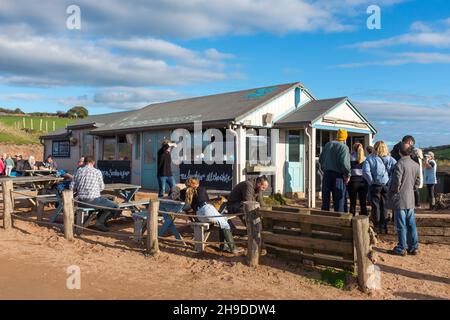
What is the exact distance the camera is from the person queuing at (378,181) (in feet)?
27.1

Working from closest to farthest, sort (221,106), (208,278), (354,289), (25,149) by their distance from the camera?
(354,289)
(208,278)
(221,106)
(25,149)

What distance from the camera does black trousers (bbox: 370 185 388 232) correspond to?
8289 mm

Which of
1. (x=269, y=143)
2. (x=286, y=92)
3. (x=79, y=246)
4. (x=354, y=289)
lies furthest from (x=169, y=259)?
(x=286, y=92)

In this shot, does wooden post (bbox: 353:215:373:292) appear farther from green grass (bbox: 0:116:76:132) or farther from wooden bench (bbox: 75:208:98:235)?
green grass (bbox: 0:116:76:132)

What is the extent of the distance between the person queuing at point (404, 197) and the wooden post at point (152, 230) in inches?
149

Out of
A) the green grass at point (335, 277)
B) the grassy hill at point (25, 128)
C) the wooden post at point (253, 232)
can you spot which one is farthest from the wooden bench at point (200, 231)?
the grassy hill at point (25, 128)

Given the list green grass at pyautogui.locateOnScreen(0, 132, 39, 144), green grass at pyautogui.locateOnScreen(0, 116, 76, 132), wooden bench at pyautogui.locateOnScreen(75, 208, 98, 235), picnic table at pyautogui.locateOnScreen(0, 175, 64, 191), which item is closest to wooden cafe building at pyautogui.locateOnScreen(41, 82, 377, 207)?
picnic table at pyautogui.locateOnScreen(0, 175, 64, 191)

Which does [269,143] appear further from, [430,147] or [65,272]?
[430,147]

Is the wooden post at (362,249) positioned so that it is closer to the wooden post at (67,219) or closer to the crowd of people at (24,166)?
the wooden post at (67,219)

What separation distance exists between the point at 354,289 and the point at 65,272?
3.96 m

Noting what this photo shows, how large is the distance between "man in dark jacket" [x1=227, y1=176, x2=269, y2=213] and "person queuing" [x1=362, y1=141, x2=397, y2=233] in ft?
6.73

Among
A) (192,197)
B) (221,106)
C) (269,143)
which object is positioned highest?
(221,106)

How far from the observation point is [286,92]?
49.2 ft

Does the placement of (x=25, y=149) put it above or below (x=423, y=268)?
above
